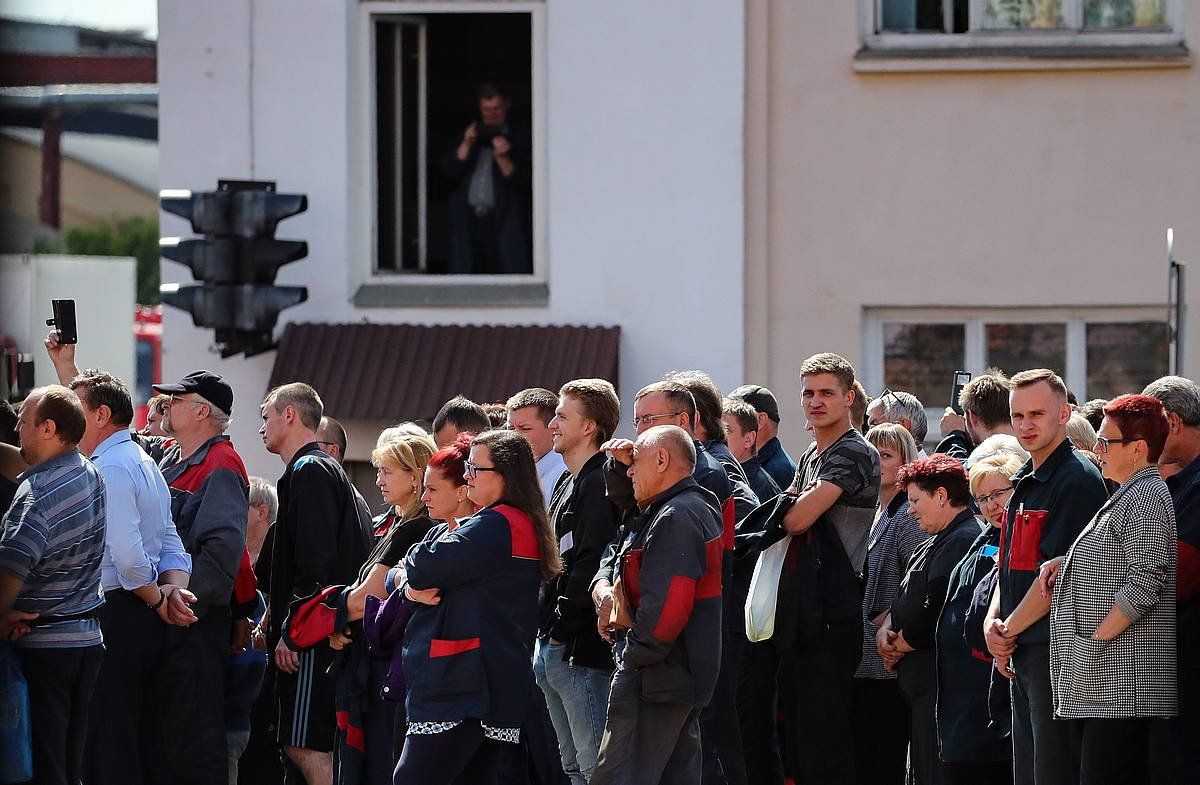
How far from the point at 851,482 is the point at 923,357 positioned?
5460 mm

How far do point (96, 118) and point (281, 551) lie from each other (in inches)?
234

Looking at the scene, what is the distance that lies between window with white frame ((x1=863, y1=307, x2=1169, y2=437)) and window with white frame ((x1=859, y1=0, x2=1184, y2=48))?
199 centimetres

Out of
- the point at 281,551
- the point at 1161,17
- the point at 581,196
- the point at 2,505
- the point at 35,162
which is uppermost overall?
the point at 1161,17

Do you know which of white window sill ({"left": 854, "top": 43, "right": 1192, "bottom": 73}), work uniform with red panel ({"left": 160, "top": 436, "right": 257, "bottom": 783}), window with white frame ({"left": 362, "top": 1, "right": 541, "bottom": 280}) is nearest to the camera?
work uniform with red panel ({"left": 160, "top": 436, "right": 257, "bottom": 783})

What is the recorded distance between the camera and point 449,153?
12.9 metres

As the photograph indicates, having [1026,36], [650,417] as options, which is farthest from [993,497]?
[1026,36]

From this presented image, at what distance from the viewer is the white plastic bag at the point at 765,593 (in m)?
6.68

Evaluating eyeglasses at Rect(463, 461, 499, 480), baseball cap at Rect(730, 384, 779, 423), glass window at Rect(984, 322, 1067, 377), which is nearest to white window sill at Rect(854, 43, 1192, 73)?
glass window at Rect(984, 322, 1067, 377)

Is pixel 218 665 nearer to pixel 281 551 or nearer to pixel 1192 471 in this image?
pixel 281 551

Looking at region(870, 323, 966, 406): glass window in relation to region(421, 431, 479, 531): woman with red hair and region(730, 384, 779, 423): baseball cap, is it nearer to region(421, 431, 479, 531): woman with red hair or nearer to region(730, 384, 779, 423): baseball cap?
region(730, 384, 779, 423): baseball cap

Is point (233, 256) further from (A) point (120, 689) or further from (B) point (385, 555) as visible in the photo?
(B) point (385, 555)

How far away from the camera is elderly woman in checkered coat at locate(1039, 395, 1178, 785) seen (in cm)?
518

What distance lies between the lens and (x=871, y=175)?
11664 mm

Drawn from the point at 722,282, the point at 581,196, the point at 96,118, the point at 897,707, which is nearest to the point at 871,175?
the point at 722,282
